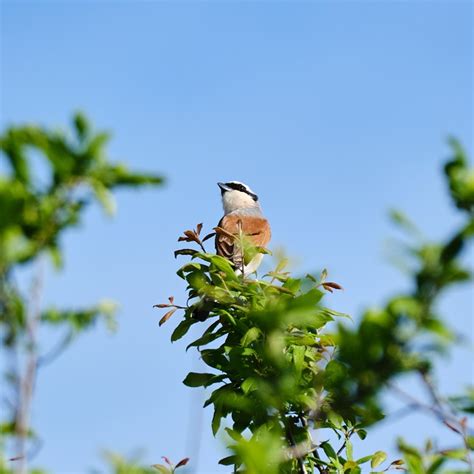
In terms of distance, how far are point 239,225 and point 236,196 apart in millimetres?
6644

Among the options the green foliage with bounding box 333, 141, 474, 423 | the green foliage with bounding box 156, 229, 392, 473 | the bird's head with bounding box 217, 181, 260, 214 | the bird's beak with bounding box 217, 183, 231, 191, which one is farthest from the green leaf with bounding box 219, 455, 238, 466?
the bird's beak with bounding box 217, 183, 231, 191

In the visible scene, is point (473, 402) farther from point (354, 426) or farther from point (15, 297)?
point (354, 426)

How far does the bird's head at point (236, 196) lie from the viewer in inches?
473

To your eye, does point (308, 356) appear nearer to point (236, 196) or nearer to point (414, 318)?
point (414, 318)

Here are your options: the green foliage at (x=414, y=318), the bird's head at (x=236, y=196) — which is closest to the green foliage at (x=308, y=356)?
the green foliage at (x=414, y=318)

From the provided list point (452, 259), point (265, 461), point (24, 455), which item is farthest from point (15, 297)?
point (452, 259)

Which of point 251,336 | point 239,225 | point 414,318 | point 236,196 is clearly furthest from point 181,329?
point 236,196

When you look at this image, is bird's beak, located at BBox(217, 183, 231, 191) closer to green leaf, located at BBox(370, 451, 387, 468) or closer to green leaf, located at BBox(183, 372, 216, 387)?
green leaf, located at BBox(183, 372, 216, 387)

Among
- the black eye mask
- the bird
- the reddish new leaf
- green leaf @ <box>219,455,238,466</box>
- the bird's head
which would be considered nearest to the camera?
the reddish new leaf

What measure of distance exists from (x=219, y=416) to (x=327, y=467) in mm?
674

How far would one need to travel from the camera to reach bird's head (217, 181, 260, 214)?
12008 millimetres

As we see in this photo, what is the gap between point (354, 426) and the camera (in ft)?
16.2

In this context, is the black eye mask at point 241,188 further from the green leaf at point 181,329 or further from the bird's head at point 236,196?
the green leaf at point 181,329

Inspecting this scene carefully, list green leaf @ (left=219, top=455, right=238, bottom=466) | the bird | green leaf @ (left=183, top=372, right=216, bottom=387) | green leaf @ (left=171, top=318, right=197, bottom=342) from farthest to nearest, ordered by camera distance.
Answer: the bird → green leaf @ (left=171, top=318, right=197, bottom=342) → green leaf @ (left=183, top=372, right=216, bottom=387) → green leaf @ (left=219, top=455, right=238, bottom=466)
